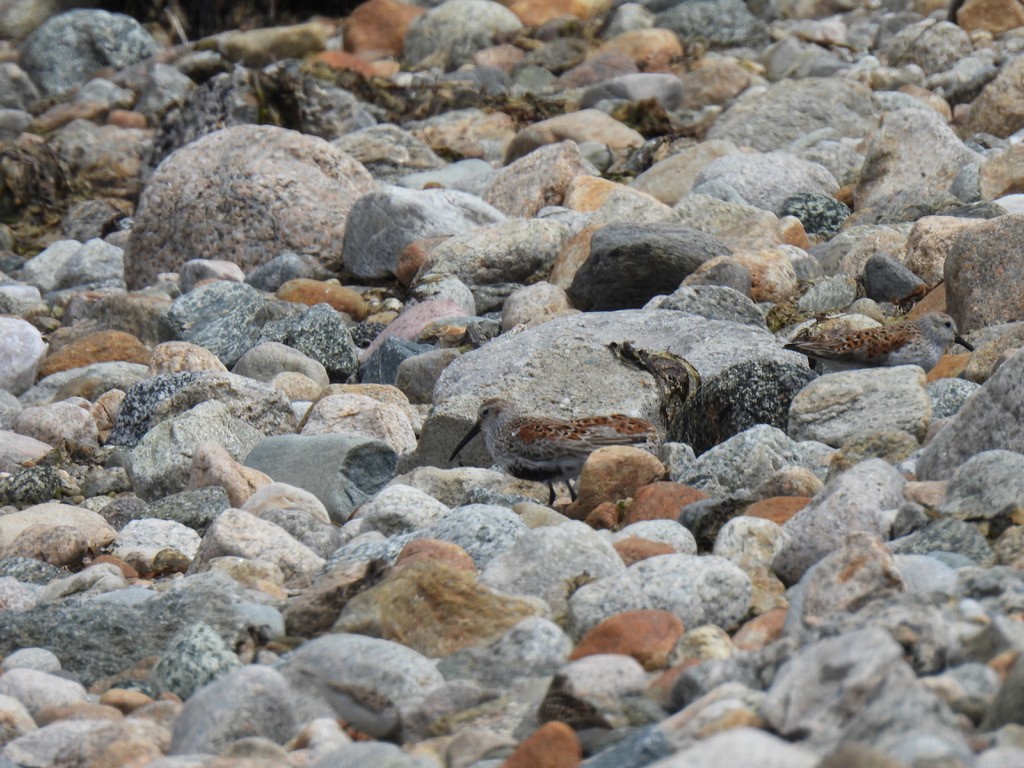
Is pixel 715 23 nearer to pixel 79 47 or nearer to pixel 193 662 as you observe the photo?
pixel 79 47

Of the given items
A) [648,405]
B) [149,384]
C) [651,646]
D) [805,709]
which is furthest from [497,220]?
[805,709]

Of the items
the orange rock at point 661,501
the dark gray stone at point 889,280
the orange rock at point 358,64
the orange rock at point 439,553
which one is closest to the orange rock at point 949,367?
the dark gray stone at point 889,280

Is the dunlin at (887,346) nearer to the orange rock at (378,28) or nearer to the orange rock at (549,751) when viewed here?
the orange rock at (549,751)

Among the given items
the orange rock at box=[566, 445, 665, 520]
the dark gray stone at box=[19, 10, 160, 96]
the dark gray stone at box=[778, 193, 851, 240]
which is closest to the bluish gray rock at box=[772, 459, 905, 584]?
the orange rock at box=[566, 445, 665, 520]

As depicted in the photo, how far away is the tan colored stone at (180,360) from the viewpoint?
986 cm

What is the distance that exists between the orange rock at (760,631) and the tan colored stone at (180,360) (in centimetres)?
594

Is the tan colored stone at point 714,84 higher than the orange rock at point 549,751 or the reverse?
the reverse

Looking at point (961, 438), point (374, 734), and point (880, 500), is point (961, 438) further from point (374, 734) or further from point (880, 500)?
point (374, 734)

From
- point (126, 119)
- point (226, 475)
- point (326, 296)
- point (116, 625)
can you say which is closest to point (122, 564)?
point (226, 475)

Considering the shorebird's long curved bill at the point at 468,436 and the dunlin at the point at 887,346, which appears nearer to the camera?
the shorebird's long curved bill at the point at 468,436

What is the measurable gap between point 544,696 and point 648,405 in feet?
13.2

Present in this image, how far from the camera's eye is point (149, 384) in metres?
9.15

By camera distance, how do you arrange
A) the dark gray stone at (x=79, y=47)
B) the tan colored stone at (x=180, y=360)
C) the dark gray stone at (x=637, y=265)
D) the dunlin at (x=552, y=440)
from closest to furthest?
the dunlin at (x=552, y=440) → the tan colored stone at (x=180, y=360) → the dark gray stone at (x=637, y=265) → the dark gray stone at (x=79, y=47)

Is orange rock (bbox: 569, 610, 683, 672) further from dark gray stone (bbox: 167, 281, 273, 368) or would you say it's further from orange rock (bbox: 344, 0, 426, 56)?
orange rock (bbox: 344, 0, 426, 56)
